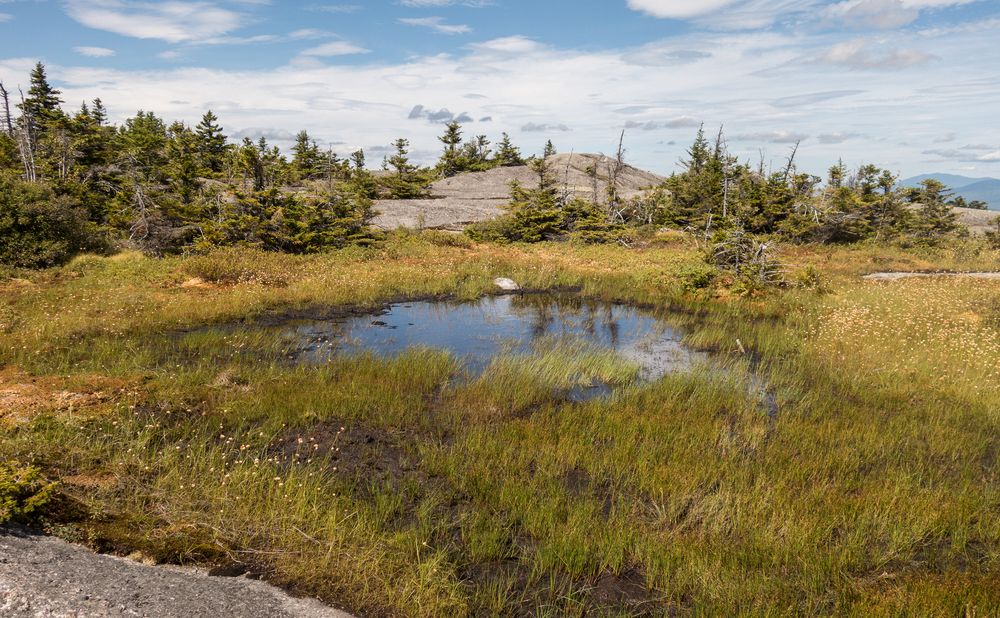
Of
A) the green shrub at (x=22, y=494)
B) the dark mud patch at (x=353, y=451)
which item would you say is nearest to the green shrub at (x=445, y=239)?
the dark mud patch at (x=353, y=451)

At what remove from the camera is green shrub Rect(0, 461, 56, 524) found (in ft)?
17.5

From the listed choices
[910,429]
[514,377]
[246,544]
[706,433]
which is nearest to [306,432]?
[246,544]

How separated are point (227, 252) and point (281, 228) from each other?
4112mm

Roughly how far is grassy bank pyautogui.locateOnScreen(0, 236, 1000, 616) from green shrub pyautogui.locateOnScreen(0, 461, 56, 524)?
30 centimetres

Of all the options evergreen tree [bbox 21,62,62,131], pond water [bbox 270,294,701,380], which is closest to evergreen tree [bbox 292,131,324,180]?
evergreen tree [bbox 21,62,62,131]

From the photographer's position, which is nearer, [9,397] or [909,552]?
[909,552]

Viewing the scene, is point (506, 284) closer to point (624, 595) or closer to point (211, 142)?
point (624, 595)

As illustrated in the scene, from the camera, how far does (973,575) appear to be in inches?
226

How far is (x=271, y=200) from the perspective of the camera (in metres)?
27.0

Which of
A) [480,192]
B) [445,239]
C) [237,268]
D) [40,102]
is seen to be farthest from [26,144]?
[480,192]

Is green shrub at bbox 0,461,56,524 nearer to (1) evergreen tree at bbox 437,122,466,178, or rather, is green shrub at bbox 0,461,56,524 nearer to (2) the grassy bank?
(2) the grassy bank

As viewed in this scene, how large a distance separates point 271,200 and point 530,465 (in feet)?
78.1

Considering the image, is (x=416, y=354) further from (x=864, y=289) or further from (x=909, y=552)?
(x=864, y=289)

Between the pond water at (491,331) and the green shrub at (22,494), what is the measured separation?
22.6 ft
